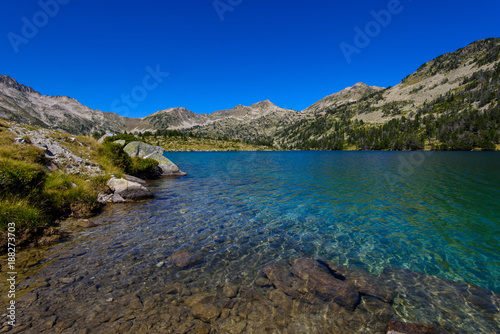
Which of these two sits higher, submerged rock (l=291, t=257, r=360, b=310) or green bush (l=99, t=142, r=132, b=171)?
green bush (l=99, t=142, r=132, b=171)

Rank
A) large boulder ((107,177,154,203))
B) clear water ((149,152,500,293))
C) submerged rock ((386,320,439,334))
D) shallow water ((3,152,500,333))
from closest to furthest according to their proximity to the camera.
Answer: submerged rock ((386,320,439,334)) → shallow water ((3,152,500,333)) → clear water ((149,152,500,293)) → large boulder ((107,177,154,203))

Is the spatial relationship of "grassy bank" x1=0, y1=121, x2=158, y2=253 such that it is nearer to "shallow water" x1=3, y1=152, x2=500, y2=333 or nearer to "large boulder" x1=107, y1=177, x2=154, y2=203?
"large boulder" x1=107, y1=177, x2=154, y2=203

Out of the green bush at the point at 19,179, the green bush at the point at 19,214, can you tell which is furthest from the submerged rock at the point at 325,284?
the green bush at the point at 19,179

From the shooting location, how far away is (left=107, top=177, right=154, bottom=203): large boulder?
22547mm

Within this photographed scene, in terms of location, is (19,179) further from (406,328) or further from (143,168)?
(143,168)

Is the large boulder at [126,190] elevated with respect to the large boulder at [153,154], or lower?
lower

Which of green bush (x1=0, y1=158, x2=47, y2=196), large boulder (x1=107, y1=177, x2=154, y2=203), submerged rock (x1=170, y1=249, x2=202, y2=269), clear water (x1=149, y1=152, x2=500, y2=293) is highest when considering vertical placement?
green bush (x1=0, y1=158, x2=47, y2=196)

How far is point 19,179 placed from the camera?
534 inches

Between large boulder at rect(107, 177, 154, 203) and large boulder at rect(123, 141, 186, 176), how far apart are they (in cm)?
2029

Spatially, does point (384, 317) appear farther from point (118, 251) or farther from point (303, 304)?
point (118, 251)

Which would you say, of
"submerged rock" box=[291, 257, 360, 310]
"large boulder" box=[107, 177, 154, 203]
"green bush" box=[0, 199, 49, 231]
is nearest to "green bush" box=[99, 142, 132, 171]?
"large boulder" box=[107, 177, 154, 203]

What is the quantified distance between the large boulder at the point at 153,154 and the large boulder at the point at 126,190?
20286mm

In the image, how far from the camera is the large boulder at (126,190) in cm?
2255

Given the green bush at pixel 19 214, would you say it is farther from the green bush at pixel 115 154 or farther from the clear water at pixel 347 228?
the green bush at pixel 115 154
